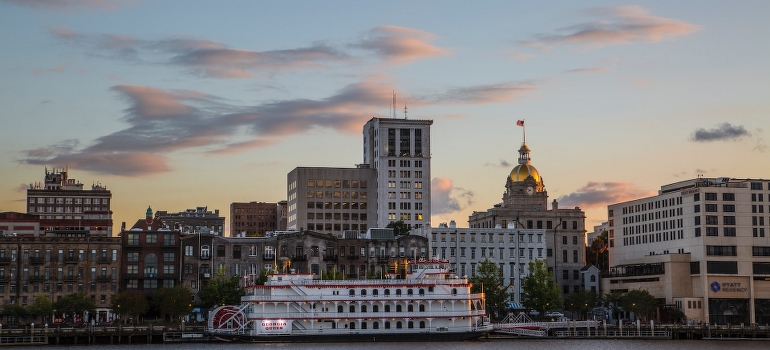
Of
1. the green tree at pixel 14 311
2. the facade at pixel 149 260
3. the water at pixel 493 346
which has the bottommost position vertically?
the water at pixel 493 346

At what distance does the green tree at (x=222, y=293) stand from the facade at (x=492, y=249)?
34.4m

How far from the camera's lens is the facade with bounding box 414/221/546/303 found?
167 meters

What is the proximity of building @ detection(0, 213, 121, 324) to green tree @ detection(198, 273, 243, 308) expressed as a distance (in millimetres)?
14546

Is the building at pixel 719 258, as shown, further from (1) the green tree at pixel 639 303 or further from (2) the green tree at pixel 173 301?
(2) the green tree at pixel 173 301

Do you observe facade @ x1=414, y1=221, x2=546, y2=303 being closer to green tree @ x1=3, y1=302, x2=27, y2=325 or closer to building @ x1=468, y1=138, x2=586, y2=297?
building @ x1=468, y1=138, x2=586, y2=297

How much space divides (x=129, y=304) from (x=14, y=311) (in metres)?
14.9

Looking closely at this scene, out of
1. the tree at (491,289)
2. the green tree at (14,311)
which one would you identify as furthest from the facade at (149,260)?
the tree at (491,289)

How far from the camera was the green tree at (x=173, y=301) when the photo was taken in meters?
139

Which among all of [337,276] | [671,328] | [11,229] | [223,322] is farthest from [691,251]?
[11,229]

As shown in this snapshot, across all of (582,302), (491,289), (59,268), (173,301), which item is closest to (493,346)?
(491,289)

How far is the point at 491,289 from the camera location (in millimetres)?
148875

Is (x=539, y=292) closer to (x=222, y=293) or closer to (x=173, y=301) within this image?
(x=222, y=293)

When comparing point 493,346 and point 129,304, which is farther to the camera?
point 129,304

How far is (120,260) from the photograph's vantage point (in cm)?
15112
